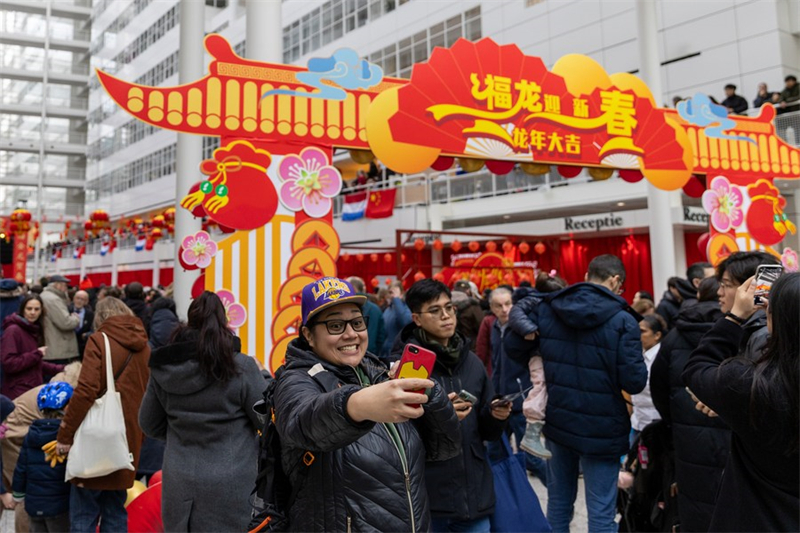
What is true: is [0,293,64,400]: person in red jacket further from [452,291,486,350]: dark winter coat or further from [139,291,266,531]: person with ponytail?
[452,291,486,350]: dark winter coat

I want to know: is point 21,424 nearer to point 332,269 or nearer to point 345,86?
point 332,269

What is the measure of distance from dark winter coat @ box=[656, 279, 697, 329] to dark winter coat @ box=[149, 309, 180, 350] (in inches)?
169

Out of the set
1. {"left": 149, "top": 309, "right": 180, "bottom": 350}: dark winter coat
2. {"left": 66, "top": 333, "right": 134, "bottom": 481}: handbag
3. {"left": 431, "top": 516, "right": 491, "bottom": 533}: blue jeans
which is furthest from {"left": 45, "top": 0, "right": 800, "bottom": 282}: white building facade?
{"left": 66, "top": 333, "right": 134, "bottom": 481}: handbag

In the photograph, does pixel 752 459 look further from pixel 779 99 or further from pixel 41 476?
pixel 779 99

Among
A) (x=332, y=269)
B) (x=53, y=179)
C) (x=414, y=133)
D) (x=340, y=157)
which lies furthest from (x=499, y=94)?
(x=53, y=179)

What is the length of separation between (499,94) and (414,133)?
3.79 feet

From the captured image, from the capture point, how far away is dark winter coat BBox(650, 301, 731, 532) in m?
2.50

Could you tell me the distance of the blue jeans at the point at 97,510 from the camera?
3.09m

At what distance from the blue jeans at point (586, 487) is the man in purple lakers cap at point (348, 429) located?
1646 millimetres

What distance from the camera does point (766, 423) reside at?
4.97ft

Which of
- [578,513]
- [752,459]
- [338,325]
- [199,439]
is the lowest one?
[578,513]

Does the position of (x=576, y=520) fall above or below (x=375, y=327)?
below

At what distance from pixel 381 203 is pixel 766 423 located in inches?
679

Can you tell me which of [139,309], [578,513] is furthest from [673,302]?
[139,309]
